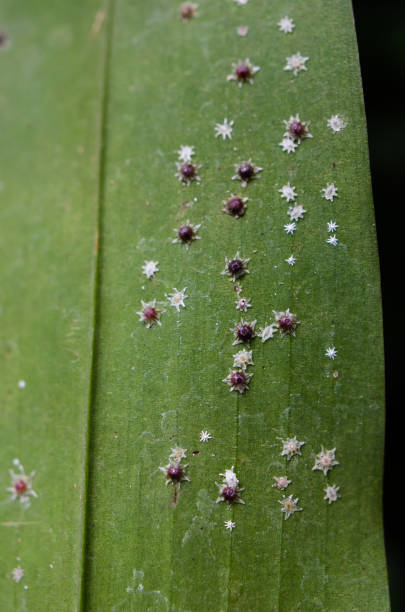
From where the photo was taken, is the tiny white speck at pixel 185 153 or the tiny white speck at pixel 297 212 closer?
the tiny white speck at pixel 297 212

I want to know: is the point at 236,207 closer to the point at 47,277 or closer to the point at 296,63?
the point at 296,63

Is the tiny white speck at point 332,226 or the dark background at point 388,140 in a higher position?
the dark background at point 388,140

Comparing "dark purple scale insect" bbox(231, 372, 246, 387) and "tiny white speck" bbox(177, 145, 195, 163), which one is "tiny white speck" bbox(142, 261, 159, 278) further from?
"dark purple scale insect" bbox(231, 372, 246, 387)

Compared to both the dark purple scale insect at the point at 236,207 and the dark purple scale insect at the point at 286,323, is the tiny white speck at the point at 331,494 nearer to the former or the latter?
the dark purple scale insect at the point at 286,323

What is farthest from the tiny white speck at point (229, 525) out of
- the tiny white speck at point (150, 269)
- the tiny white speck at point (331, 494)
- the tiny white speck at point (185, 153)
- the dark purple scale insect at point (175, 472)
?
the tiny white speck at point (185, 153)

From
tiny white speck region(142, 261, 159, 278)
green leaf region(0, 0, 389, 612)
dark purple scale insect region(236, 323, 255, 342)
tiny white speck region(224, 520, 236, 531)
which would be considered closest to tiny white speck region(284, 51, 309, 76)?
green leaf region(0, 0, 389, 612)

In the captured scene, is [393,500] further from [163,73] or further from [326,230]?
[163,73]
